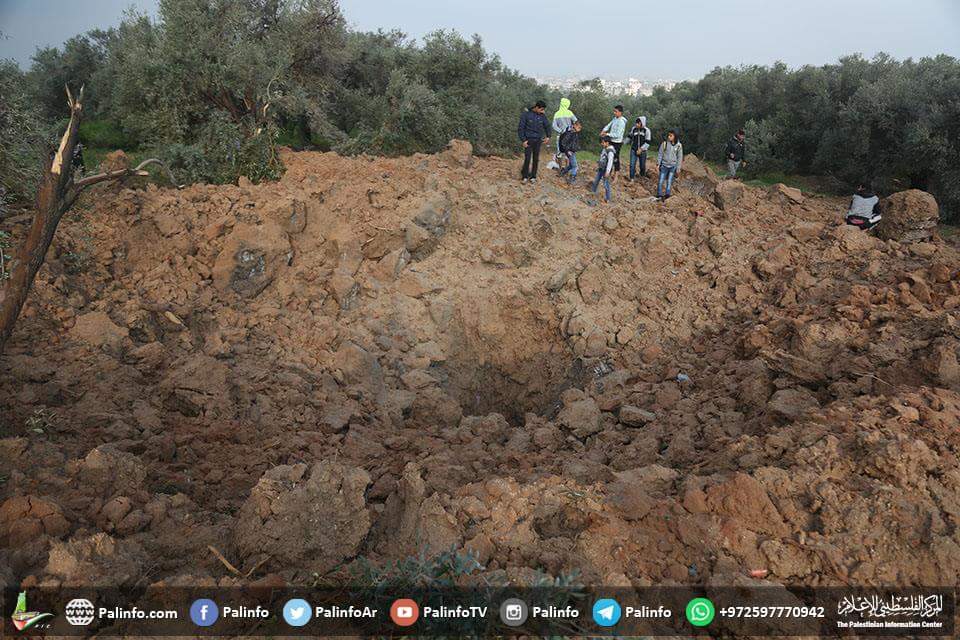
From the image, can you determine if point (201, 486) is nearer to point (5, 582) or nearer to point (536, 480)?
point (5, 582)

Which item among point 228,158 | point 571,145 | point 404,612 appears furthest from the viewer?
point 571,145

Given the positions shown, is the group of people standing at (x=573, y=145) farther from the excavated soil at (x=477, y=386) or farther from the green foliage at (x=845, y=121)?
the green foliage at (x=845, y=121)

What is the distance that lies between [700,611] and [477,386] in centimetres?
449

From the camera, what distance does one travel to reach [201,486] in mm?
4055

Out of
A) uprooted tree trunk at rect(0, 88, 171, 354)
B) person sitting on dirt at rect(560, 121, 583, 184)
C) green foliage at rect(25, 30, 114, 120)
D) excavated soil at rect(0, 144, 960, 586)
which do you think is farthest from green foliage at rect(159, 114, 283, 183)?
green foliage at rect(25, 30, 114, 120)

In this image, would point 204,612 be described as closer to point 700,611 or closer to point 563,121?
point 700,611

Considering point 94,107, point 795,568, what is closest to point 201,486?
point 795,568

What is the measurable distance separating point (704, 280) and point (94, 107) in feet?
58.6

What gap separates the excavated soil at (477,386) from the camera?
10.6 feet

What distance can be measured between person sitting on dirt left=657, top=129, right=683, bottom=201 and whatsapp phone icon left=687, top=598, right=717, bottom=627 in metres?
7.91

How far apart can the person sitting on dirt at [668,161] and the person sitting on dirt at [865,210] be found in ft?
9.20

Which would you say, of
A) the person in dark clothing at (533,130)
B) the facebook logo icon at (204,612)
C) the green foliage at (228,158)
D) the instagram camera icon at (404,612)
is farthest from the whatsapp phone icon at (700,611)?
the green foliage at (228,158)

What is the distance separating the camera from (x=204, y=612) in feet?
8.73

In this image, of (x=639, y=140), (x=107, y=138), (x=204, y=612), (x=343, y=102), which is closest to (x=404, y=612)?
(x=204, y=612)
